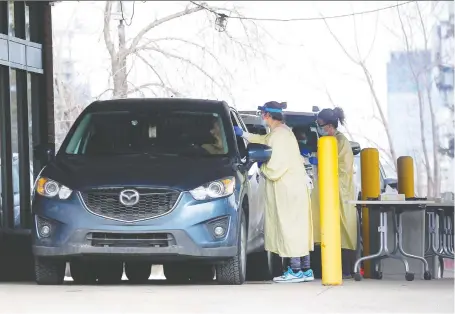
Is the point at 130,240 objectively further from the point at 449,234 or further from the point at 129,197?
the point at 449,234

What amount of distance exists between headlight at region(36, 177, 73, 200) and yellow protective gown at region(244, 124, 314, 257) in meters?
2.31

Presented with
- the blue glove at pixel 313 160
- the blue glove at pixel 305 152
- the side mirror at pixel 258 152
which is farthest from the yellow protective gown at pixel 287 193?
the blue glove at pixel 305 152

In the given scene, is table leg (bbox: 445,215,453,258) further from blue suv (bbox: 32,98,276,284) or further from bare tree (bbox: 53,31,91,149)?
bare tree (bbox: 53,31,91,149)

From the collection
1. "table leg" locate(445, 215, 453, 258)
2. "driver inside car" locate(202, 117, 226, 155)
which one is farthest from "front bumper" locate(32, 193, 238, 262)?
"table leg" locate(445, 215, 453, 258)

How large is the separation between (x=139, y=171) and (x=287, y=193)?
185 cm

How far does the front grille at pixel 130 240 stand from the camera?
13.1 metres

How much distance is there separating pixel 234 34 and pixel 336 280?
2143 centimetres

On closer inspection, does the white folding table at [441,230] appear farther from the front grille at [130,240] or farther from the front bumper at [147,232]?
the front grille at [130,240]

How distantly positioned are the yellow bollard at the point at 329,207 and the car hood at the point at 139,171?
3.10 ft

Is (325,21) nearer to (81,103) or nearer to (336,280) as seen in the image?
(81,103)

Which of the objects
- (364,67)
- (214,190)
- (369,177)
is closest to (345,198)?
(369,177)

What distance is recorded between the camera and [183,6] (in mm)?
38750

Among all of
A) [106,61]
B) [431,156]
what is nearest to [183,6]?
[106,61]

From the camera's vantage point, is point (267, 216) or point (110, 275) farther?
point (110, 275)
